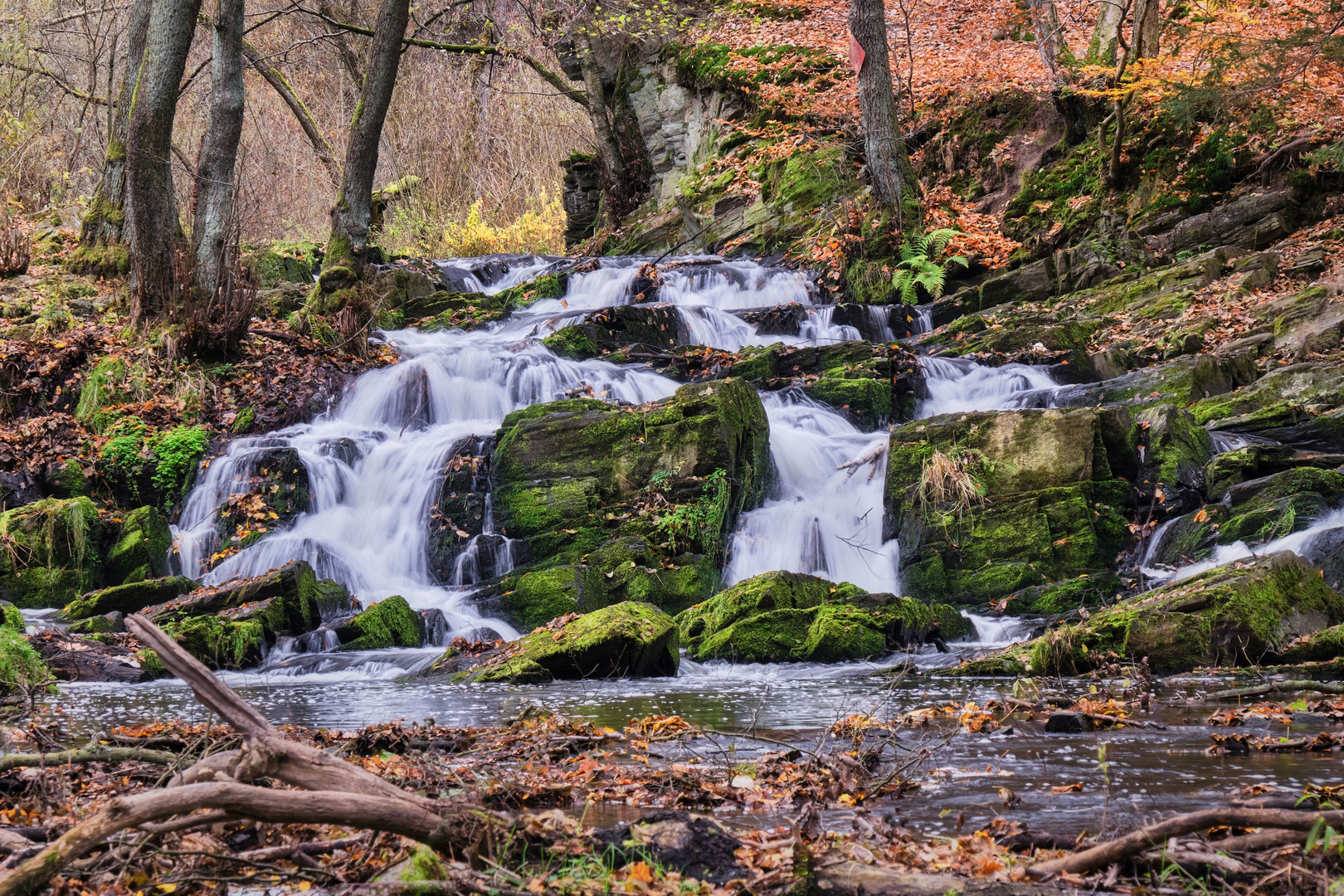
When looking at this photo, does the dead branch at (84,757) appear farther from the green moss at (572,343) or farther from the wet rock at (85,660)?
the green moss at (572,343)

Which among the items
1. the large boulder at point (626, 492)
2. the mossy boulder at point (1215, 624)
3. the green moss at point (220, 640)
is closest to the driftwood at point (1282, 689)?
the mossy boulder at point (1215, 624)

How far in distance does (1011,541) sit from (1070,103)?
36.0 feet

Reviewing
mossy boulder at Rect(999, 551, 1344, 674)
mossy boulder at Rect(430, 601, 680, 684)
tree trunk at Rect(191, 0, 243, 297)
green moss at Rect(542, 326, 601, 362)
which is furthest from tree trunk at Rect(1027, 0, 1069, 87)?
mossy boulder at Rect(430, 601, 680, 684)

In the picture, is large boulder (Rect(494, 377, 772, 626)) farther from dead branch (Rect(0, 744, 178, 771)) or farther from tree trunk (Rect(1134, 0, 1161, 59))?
tree trunk (Rect(1134, 0, 1161, 59))

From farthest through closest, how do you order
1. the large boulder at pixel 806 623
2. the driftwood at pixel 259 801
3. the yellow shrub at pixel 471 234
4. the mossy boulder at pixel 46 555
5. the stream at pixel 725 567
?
the yellow shrub at pixel 471 234 < the mossy boulder at pixel 46 555 < the large boulder at pixel 806 623 < the stream at pixel 725 567 < the driftwood at pixel 259 801

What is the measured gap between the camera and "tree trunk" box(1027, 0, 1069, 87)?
16.2m

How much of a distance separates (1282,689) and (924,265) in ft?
37.1

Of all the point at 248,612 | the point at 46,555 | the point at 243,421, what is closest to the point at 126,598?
the point at 46,555

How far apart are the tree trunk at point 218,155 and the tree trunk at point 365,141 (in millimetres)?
1979

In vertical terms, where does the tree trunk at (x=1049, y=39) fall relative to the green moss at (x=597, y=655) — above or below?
above

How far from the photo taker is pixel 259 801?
6.82ft

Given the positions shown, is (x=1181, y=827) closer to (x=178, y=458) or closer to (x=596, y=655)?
(x=596, y=655)

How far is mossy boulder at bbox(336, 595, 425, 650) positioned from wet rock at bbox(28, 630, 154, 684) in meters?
1.59

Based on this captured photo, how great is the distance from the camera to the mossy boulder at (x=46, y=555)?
9453 mm
